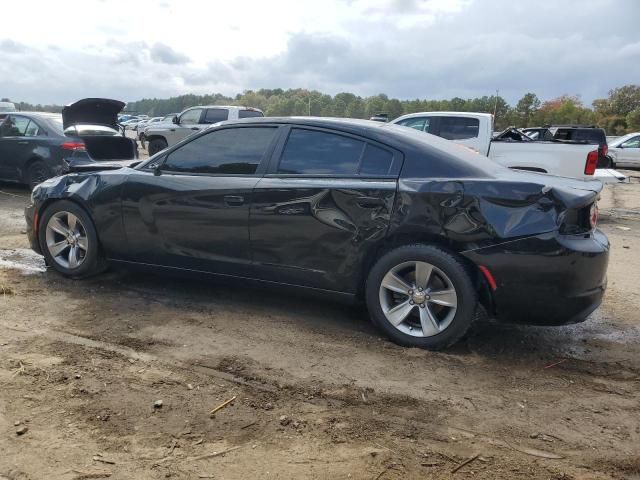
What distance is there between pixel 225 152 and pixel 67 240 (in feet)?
6.00

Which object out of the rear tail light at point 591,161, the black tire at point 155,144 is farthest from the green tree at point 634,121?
the rear tail light at point 591,161

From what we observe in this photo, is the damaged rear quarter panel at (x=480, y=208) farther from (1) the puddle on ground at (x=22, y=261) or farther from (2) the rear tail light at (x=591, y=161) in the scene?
(2) the rear tail light at (x=591, y=161)

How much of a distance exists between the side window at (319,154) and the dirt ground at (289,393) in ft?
3.86

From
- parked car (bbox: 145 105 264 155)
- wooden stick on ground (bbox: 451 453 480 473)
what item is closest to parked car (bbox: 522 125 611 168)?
parked car (bbox: 145 105 264 155)

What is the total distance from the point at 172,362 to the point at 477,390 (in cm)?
190

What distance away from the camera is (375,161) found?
4066 millimetres

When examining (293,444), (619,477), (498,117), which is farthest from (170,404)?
(498,117)

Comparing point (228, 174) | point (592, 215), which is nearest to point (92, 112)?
point (228, 174)

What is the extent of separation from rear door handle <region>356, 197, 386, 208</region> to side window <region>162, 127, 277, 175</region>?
0.95m

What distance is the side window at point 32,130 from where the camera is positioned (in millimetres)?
9844

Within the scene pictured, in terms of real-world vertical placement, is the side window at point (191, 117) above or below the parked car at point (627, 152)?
above

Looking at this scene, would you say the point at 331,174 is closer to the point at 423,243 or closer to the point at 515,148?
the point at 423,243

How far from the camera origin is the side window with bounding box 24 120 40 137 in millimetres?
9844

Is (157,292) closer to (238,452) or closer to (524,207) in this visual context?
(238,452)
